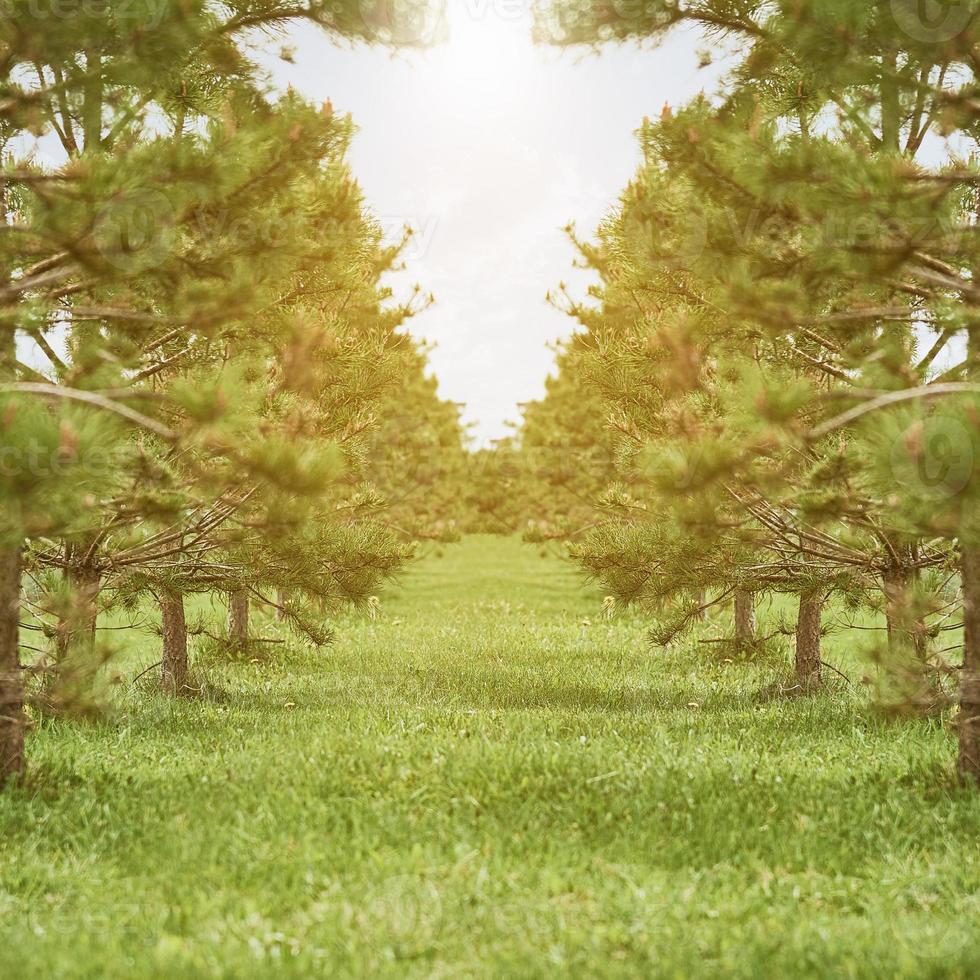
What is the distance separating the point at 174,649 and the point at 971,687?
6.96 metres

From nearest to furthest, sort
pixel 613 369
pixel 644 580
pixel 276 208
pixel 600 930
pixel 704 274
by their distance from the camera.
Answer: pixel 600 930
pixel 704 274
pixel 276 208
pixel 644 580
pixel 613 369

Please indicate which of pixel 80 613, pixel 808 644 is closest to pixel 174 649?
pixel 80 613

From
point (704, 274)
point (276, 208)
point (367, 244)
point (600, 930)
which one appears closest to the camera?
point (600, 930)

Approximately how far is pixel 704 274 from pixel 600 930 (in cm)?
407

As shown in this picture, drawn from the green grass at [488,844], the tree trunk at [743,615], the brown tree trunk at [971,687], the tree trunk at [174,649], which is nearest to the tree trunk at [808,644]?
the green grass at [488,844]

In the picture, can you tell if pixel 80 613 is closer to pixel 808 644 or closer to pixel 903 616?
pixel 903 616

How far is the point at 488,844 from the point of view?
4637 millimetres

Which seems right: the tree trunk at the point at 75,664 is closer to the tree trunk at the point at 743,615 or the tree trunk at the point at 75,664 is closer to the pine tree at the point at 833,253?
the pine tree at the point at 833,253

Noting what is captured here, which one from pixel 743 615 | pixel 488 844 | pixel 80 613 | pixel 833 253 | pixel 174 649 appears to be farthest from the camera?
pixel 743 615

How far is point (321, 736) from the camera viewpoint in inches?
260

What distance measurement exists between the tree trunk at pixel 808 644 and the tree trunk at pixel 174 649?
609cm

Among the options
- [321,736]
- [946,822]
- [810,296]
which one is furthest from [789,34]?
[321,736]

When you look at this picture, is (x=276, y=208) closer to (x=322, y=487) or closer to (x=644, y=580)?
(x=322, y=487)

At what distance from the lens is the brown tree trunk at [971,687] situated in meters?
5.46
